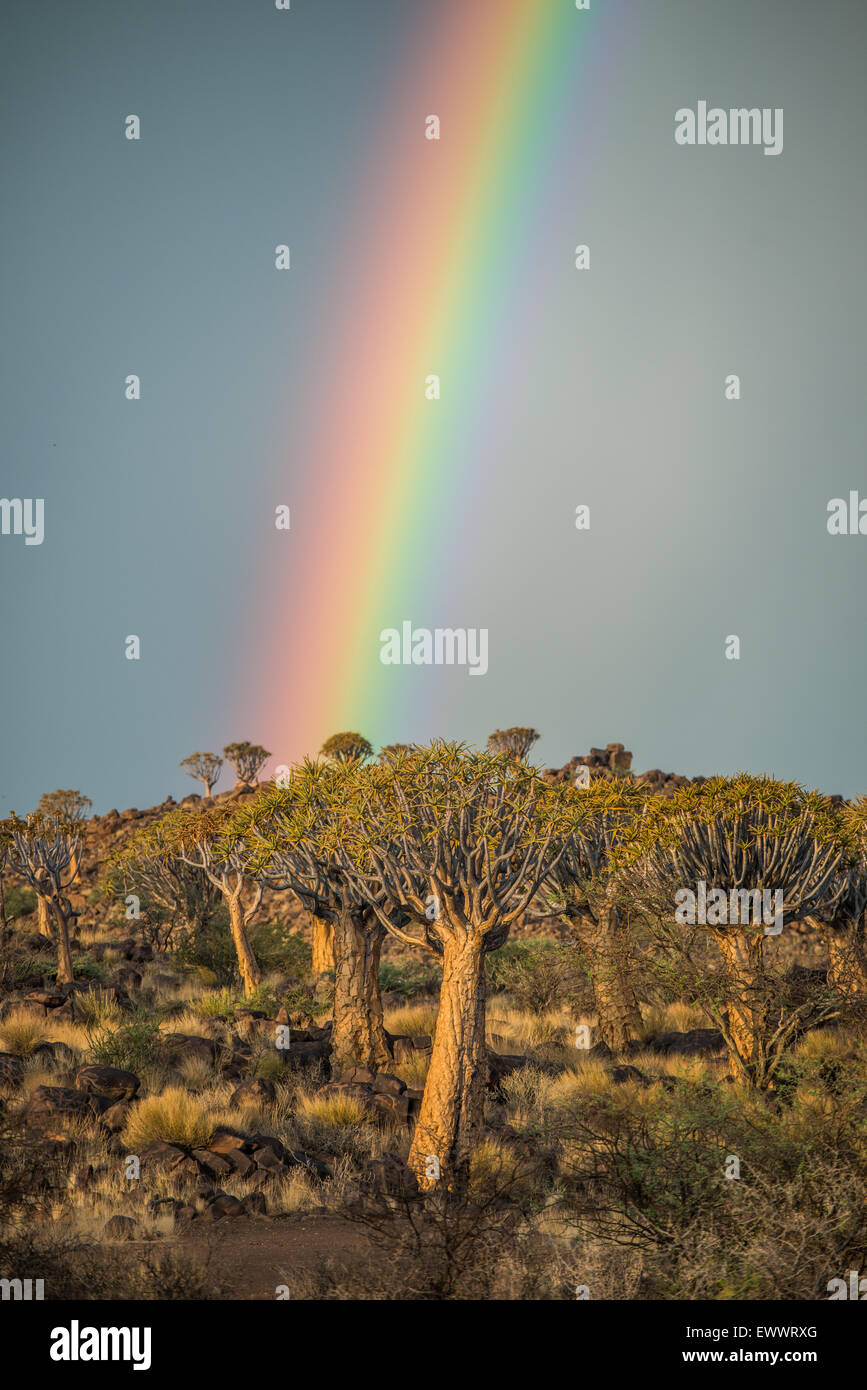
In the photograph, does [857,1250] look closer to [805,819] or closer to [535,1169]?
[535,1169]

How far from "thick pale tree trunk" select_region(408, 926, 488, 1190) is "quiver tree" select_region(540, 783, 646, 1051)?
5.40m

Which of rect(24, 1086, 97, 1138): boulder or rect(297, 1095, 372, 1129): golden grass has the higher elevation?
rect(24, 1086, 97, 1138): boulder

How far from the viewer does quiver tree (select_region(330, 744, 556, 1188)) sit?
1098 centimetres

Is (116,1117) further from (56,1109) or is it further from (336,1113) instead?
→ (336,1113)

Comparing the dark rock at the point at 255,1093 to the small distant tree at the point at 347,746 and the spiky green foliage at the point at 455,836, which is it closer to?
the spiky green foliage at the point at 455,836

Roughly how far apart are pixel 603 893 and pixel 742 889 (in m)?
3.34

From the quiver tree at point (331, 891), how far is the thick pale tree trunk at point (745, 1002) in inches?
201

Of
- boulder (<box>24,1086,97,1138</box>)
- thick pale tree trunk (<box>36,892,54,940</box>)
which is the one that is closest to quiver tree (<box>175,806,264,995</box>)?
thick pale tree trunk (<box>36,892,54,940</box>)

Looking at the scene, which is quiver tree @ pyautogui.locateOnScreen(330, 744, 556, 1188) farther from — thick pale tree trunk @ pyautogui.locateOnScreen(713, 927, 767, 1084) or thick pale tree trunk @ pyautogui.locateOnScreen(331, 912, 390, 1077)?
thick pale tree trunk @ pyautogui.locateOnScreen(331, 912, 390, 1077)

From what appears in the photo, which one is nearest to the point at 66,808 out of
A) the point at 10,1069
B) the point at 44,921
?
the point at 44,921

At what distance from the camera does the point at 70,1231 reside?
9.14m

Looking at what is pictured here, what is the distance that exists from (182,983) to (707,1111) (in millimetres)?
19512

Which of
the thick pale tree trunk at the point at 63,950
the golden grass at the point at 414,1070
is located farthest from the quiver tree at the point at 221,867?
the golden grass at the point at 414,1070
